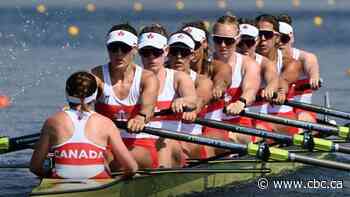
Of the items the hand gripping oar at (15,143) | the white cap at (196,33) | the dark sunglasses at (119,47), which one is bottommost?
the hand gripping oar at (15,143)

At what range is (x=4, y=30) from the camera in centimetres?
4766

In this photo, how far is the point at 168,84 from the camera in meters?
13.2

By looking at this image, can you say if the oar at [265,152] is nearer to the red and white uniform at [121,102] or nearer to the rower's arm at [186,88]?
the red and white uniform at [121,102]

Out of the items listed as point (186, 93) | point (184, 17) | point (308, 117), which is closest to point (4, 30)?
point (184, 17)

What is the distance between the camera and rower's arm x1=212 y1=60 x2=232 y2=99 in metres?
14.6

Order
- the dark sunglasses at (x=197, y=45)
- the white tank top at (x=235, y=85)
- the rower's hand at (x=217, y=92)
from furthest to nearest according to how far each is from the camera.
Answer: the white tank top at (x=235, y=85)
the rower's hand at (x=217, y=92)
the dark sunglasses at (x=197, y=45)

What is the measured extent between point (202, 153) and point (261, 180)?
117 centimetres

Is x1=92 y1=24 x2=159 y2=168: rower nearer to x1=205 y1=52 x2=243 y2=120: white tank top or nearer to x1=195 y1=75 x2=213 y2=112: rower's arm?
x1=195 y1=75 x2=213 y2=112: rower's arm

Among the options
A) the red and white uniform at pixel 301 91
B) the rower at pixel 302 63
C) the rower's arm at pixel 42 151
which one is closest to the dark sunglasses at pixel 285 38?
the rower at pixel 302 63

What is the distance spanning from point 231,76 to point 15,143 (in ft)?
13.4

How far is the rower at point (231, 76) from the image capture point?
14703mm

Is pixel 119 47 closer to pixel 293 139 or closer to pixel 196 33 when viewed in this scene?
pixel 293 139

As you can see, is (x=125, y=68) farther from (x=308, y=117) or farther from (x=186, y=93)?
(x=308, y=117)

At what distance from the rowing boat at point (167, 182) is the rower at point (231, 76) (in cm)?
83
